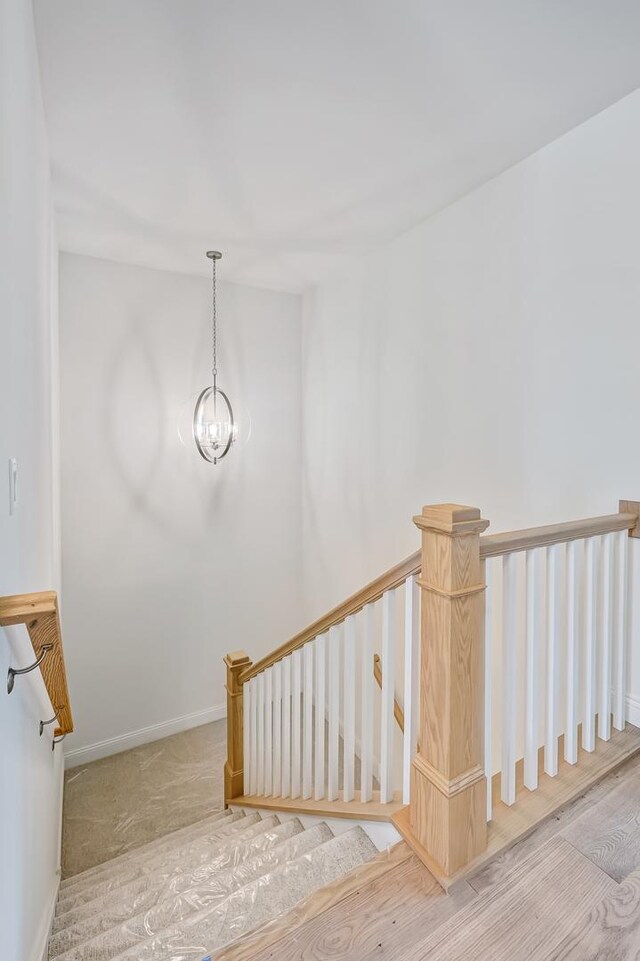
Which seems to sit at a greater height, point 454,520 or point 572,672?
point 454,520

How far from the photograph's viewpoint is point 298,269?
369 centimetres

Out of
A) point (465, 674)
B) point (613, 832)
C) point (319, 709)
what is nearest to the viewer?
point (465, 674)

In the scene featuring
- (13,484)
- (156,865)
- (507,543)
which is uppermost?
(13,484)

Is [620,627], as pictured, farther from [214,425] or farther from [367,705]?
[214,425]

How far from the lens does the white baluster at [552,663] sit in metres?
1.59

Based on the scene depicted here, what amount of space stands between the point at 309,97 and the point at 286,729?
281 centimetres

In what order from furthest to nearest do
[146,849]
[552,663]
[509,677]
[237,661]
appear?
[237,661], [146,849], [552,663], [509,677]

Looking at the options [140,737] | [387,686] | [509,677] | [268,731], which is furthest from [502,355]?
[140,737]

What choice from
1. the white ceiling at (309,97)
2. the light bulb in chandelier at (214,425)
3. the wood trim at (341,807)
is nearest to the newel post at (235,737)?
the wood trim at (341,807)

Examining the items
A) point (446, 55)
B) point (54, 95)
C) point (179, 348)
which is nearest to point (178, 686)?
point (179, 348)

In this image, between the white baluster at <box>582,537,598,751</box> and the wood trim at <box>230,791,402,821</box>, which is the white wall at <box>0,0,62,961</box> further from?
the white baluster at <box>582,537,598,751</box>

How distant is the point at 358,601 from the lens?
1.79 m

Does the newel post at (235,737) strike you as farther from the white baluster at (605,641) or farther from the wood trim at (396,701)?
the white baluster at (605,641)

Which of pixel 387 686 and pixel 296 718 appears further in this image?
pixel 296 718
